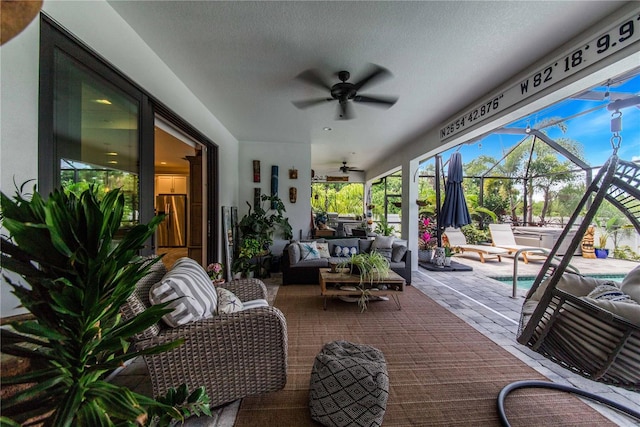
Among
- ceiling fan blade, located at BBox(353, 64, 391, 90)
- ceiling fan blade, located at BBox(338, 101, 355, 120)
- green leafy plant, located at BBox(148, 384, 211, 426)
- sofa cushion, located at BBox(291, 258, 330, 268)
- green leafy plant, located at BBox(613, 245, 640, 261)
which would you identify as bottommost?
green leafy plant, located at BBox(613, 245, 640, 261)

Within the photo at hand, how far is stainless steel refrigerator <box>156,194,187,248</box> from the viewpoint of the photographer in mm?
7445

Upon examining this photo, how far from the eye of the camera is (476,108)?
137 inches

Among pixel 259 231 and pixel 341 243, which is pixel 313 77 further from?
pixel 341 243

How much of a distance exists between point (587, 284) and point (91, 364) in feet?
8.72

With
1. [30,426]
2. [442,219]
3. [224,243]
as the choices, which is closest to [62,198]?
[30,426]

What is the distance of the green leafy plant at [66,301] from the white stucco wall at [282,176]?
16.6 feet

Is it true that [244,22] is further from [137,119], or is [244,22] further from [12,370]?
[12,370]

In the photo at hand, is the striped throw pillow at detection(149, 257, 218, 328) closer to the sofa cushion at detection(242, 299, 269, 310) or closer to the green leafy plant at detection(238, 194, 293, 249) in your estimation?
the sofa cushion at detection(242, 299, 269, 310)

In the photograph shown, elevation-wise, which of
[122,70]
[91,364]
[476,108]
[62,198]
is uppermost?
[476,108]

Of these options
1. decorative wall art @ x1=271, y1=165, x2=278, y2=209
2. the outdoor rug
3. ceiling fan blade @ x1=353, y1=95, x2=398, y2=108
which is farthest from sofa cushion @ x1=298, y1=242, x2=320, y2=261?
ceiling fan blade @ x1=353, y1=95, x2=398, y2=108

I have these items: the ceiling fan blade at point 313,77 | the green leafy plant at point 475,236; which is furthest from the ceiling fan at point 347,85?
the green leafy plant at point 475,236

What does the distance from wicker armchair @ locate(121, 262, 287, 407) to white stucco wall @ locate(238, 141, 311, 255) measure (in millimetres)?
4221

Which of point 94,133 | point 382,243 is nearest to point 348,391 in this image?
point 94,133

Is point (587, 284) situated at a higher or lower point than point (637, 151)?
lower
